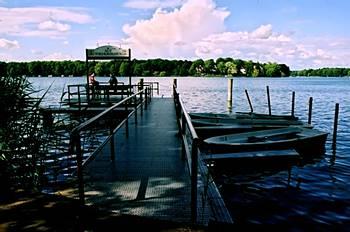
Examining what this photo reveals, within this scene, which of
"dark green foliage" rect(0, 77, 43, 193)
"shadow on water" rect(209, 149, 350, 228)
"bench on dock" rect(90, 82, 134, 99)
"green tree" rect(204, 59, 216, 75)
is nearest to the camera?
"dark green foliage" rect(0, 77, 43, 193)

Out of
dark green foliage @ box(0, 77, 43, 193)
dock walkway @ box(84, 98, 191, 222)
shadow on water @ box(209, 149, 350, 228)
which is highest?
dark green foliage @ box(0, 77, 43, 193)

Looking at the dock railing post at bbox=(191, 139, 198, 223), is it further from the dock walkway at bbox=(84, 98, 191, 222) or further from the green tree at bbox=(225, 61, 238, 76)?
the green tree at bbox=(225, 61, 238, 76)

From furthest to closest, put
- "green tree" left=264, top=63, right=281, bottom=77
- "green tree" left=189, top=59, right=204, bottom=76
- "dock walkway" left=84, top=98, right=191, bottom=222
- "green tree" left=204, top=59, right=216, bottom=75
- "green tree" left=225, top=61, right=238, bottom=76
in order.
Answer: "green tree" left=264, top=63, right=281, bottom=77
"green tree" left=204, top=59, right=216, bottom=75
"green tree" left=189, top=59, right=204, bottom=76
"green tree" left=225, top=61, right=238, bottom=76
"dock walkway" left=84, top=98, right=191, bottom=222

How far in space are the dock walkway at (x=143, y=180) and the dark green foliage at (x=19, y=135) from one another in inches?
40.9

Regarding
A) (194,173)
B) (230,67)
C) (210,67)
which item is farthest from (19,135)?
(210,67)

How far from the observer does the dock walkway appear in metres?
4.46

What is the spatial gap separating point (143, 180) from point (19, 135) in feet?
8.49

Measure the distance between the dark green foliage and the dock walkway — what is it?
1.04 meters

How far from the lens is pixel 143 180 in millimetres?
5664

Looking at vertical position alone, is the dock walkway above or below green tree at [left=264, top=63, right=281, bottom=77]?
below

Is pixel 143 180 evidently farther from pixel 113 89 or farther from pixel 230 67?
pixel 230 67

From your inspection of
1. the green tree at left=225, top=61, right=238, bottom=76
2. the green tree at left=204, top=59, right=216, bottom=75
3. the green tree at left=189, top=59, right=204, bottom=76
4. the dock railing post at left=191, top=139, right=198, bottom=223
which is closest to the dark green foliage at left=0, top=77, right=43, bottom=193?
the dock railing post at left=191, top=139, right=198, bottom=223

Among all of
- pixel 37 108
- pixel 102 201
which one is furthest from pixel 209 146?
pixel 102 201

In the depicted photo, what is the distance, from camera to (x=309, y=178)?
451 inches
